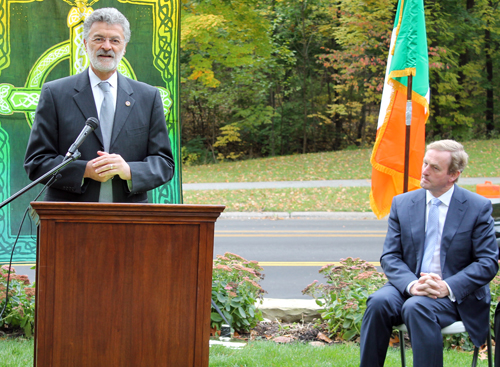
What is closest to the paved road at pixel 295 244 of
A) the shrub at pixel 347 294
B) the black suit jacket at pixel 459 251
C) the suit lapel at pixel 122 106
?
the shrub at pixel 347 294

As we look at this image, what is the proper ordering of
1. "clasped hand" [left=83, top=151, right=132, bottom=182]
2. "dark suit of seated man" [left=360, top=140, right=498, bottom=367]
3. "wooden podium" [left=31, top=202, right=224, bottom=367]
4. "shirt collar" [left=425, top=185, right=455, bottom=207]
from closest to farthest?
1. "wooden podium" [left=31, top=202, right=224, bottom=367]
2. "clasped hand" [left=83, top=151, right=132, bottom=182]
3. "dark suit of seated man" [left=360, top=140, right=498, bottom=367]
4. "shirt collar" [left=425, top=185, right=455, bottom=207]

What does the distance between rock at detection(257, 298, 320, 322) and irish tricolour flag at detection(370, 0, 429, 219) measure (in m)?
1.32

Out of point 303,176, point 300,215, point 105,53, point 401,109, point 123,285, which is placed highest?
point 105,53

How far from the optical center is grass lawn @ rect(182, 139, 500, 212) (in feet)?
42.2

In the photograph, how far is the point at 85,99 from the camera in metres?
2.79

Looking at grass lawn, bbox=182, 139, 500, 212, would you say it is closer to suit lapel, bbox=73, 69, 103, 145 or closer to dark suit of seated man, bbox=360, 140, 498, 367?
dark suit of seated man, bbox=360, 140, 498, 367

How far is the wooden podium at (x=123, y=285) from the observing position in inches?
80.3

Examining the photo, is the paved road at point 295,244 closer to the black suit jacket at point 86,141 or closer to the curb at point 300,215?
the curb at point 300,215

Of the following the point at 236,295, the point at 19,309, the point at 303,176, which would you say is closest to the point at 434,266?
the point at 236,295

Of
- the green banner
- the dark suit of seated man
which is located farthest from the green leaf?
the dark suit of seated man

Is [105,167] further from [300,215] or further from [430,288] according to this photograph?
[300,215]

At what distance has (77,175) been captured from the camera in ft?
8.48

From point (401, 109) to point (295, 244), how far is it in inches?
171

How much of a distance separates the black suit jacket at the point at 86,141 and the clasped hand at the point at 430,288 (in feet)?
5.44
